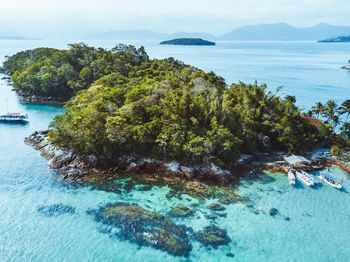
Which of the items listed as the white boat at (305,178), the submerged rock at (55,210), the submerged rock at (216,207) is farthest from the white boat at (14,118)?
the white boat at (305,178)

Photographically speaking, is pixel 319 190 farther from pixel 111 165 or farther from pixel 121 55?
pixel 121 55

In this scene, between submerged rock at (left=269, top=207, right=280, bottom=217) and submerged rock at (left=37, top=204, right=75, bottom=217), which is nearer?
submerged rock at (left=37, top=204, right=75, bottom=217)

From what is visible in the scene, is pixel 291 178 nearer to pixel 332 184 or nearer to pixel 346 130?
pixel 332 184

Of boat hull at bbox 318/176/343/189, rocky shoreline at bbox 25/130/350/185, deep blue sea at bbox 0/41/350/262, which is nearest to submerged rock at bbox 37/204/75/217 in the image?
deep blue sea at bbox 0/41/350/262

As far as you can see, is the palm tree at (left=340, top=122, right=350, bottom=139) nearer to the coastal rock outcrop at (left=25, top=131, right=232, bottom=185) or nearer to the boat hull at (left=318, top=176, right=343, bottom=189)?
the boat hull at (left=318, top=176, right=343, bottom=189)

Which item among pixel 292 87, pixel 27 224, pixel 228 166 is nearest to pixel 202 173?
pixel 228 166
